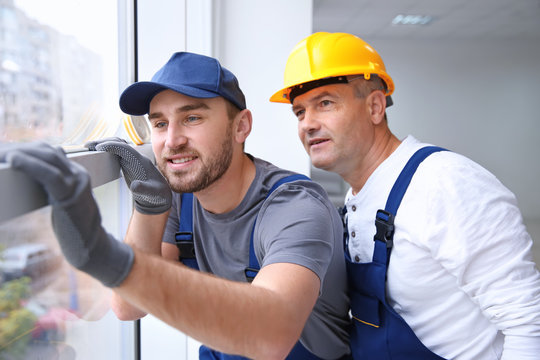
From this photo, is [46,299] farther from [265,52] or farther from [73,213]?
[265,52]

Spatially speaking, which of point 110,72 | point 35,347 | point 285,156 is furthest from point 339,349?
point 110,72

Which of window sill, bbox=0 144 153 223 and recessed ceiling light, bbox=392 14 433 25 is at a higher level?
recessed ceiling light, bbox=392 14 433 25

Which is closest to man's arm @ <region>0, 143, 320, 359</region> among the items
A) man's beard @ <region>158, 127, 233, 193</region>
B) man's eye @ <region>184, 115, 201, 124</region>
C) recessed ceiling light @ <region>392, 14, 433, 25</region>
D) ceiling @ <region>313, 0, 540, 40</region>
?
man's beard @ <region>158, 127, 233, 193</region>

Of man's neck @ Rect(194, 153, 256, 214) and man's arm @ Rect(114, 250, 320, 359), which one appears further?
man's neck @ Rect(194, 153, 256, 214)

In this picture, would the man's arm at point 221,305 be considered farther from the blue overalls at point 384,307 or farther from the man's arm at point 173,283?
the blue overalls at point 384,307

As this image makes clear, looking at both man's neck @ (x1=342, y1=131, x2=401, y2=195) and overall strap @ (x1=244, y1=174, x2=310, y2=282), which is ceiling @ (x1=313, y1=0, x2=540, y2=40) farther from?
overall strap @ (x1=244, y1=174, x2=310, y2=282)

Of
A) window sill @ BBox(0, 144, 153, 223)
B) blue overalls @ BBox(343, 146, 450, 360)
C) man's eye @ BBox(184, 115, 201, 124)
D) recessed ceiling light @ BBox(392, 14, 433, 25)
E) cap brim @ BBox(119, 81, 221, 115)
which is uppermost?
recessed ceiling light @ BBox(392, 14, 433, 25)

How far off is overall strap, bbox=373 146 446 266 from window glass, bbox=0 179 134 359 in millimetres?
837

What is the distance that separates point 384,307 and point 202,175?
2.09 feet

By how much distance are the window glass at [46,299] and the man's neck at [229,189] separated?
1.31ft

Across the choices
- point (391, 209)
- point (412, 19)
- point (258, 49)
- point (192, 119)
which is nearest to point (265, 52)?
point (258, 49)

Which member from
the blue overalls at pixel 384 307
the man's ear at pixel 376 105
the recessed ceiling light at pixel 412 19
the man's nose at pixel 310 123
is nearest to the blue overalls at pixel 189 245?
the blue overalls at pixel 384 307

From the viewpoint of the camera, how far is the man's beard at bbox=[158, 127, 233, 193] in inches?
42.4

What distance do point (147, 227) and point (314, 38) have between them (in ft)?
2.82
